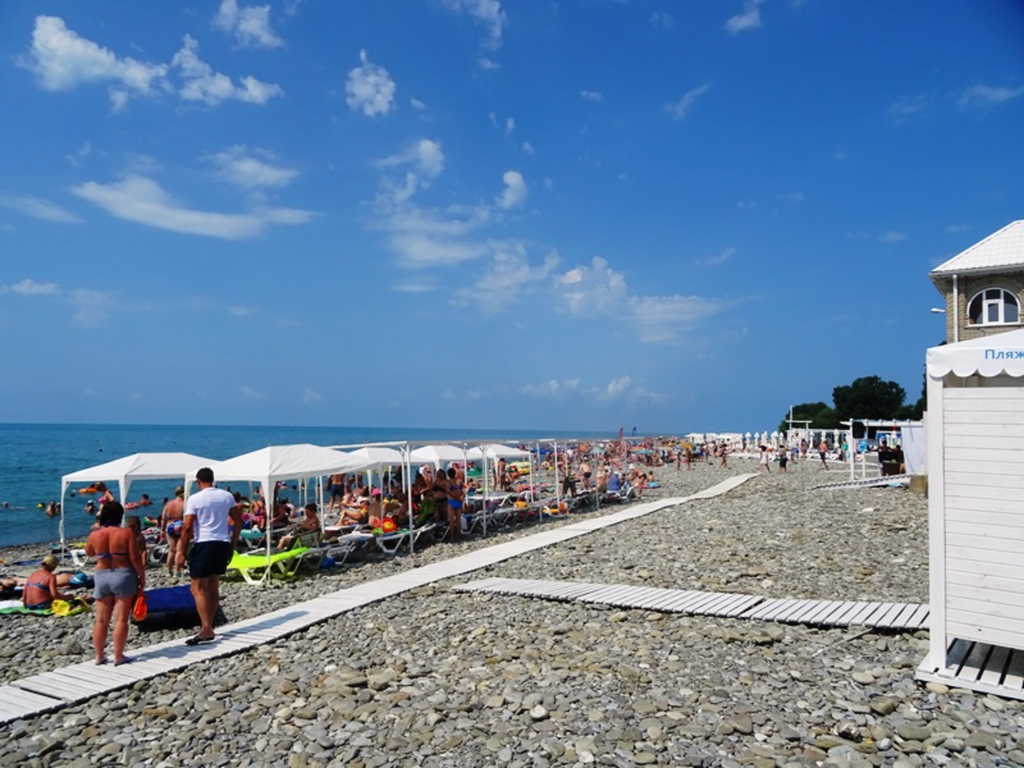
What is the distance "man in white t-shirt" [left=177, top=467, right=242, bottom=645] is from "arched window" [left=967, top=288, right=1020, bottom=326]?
70.7 ft

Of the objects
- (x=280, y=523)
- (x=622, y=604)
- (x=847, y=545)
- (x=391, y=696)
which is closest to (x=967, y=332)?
(x=847, y=545)

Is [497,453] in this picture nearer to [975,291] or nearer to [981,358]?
[975,291]

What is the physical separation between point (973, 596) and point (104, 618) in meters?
7.24

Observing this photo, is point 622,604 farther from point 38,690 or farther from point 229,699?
point 38,690

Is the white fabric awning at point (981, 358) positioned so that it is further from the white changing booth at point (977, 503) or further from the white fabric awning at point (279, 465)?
the white fabric awning at point (279, 465)

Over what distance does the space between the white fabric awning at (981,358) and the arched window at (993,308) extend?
61.5ft

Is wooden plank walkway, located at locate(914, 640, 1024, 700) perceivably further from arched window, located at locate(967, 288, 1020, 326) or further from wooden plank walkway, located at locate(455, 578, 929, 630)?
arched window, located at locate(967, 288, 1020, 326)

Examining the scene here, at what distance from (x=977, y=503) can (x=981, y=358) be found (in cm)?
105

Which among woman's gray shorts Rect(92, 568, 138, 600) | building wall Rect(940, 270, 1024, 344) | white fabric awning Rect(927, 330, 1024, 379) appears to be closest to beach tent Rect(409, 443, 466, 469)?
woman's gray shorts Rect(92, 568, 138, 600)

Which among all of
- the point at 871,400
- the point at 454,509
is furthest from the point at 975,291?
the point at 871,400

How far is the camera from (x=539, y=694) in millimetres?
5918

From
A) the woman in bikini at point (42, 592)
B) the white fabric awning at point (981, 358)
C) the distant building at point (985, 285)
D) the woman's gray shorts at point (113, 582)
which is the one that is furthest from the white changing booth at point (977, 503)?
the distant building at point (985, 285)

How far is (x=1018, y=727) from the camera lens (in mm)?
4785

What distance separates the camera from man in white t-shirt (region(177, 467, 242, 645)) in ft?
24.7
